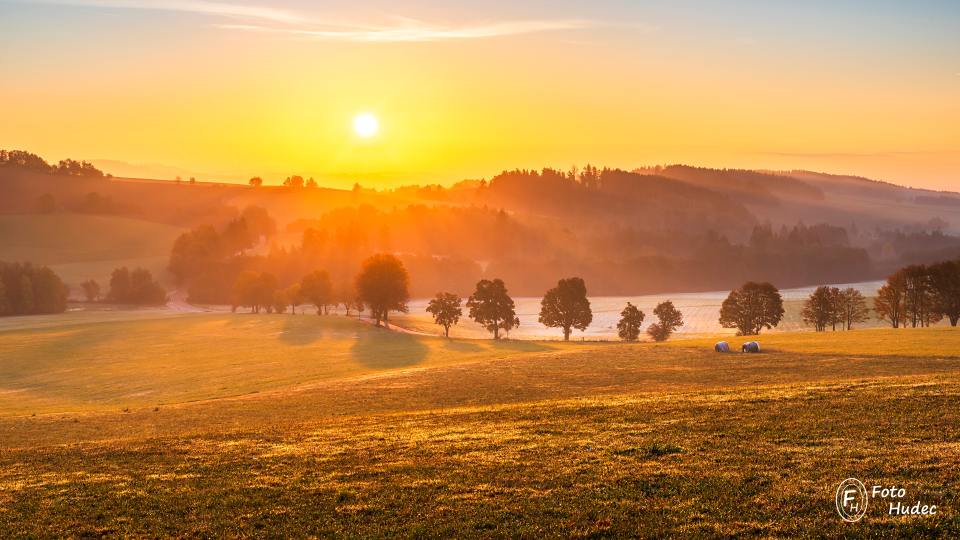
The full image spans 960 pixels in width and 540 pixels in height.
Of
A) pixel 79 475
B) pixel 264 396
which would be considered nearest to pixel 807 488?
pixel 79 475

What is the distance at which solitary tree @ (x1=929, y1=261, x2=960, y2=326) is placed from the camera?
112 meters

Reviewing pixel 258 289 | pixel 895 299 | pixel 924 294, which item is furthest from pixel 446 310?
pixel 924 294

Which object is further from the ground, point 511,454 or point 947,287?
point 947,287

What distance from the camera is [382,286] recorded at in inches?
5157

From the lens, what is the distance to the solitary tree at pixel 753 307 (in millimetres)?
129125

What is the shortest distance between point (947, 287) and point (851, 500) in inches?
4614

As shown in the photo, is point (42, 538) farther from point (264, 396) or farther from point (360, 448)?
point (264, 396)

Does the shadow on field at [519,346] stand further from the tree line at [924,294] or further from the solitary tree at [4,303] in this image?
the solitary tree at [4,303]

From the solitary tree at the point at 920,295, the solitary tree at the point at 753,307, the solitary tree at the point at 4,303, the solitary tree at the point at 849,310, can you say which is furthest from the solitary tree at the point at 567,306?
the solitary tree at the point at 4,303

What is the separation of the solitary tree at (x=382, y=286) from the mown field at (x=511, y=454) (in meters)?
72.2

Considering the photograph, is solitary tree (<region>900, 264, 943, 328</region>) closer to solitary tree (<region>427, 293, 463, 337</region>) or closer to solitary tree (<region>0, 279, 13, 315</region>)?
solitary tree (<region>427, 293, 463, 337</region>)

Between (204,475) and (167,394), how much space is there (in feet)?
137

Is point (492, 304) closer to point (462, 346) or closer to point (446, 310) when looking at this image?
point (446, 310)

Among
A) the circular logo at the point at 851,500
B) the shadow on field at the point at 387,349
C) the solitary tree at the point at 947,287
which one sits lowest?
the shadow on field at the point at 387,349
